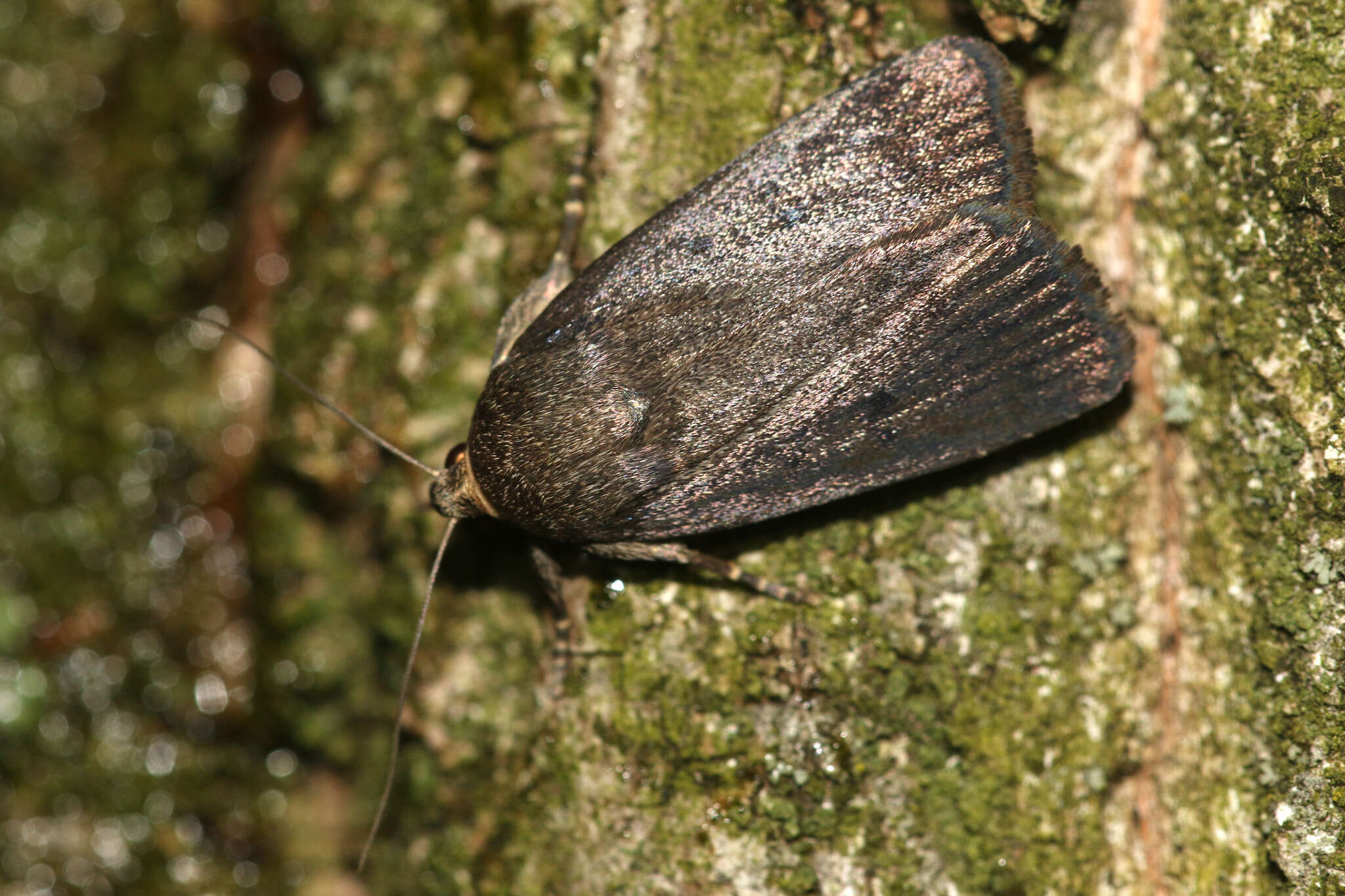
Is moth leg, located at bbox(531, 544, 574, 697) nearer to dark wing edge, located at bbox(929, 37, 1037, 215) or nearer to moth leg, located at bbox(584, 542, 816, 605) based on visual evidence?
moth leg, located at bbox(584, 542, 816, 605)

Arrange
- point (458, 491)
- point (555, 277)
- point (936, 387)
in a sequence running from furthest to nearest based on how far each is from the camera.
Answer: point (555, 277)
point (458, 491)
point (936, 387)

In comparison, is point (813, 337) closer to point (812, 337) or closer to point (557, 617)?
point (812, 337)

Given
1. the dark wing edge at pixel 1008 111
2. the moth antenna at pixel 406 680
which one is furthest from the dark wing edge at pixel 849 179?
the moth antenna at pixel 406 680

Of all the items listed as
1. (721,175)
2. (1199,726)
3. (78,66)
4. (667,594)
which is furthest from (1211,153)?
(78,66)

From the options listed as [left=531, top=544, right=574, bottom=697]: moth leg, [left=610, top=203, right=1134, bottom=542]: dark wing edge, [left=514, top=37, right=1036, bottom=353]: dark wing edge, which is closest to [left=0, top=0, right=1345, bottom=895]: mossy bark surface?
[left=531, top=544, right=574, bottom=697]: moth leg

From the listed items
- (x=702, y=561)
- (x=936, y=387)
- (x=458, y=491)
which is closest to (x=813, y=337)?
(x=936, y=387)

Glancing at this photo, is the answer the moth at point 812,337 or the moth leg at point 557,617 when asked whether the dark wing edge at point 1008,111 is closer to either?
the moth at point 812,337
